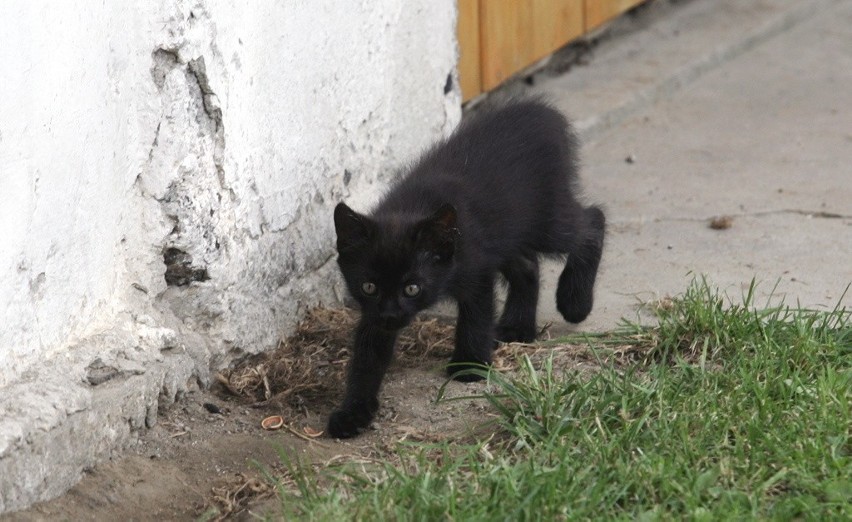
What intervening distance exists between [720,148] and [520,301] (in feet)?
7.69

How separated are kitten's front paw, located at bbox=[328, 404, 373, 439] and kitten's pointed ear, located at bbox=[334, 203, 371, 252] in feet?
1.70

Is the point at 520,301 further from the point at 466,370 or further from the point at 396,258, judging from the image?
the point at 396,258

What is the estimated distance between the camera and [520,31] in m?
6.84

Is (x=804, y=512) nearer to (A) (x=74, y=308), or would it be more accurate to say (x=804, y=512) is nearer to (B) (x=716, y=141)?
(A) (x=74, y=308)

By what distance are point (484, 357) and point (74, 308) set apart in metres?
1.37

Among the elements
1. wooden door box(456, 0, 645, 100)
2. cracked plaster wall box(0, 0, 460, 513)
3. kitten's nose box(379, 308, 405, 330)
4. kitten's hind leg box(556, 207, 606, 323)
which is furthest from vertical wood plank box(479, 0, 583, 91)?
kitten's nose box(379, 308, 405, 330)

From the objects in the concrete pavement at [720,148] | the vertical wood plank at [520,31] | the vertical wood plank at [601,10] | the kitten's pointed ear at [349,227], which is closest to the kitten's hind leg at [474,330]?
the kitten's pointed ear at [349,227]

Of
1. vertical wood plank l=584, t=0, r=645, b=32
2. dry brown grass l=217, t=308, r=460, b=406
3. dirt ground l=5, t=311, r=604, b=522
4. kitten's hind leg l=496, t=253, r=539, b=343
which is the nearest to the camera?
dirt ground l=5, t=311, r=604, b=522

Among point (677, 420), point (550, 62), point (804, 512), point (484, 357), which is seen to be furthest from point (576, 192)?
point (550, 62)

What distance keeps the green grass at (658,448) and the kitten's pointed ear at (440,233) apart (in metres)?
0.43

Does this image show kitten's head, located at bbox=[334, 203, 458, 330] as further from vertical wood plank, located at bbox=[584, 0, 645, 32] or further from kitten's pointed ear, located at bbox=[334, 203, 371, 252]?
vertical wood plank, located at bbox=[584, 0, 645, 32]

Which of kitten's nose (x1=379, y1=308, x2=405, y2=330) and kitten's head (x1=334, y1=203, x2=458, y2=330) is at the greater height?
kitten's head (x1=334, y1=203, x2=458, y2=330)

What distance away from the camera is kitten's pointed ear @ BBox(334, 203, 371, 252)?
3.87 meters

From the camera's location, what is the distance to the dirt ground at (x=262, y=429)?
3402 mm
